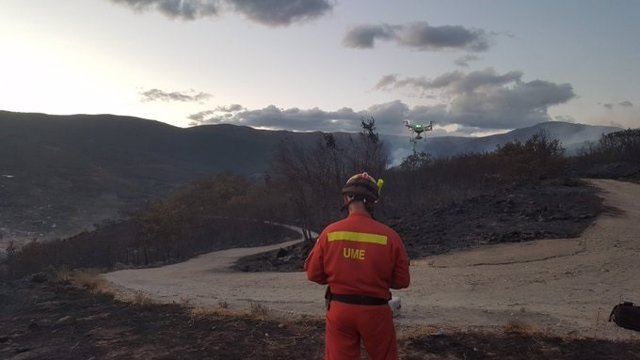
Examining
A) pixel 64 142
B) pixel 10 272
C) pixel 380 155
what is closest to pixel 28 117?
pixel 64 142

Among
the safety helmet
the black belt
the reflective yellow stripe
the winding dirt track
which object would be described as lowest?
the winding dirt track

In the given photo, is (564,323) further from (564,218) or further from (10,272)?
(10,272)

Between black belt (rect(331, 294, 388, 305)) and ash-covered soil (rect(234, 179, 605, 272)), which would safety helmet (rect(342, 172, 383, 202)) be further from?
ash-covered soil (rect(234, 179, 605, 272))

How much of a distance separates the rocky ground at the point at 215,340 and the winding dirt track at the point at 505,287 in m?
0.73

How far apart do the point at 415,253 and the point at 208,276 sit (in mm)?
7438

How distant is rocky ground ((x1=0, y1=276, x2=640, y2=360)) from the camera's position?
7.17 meters

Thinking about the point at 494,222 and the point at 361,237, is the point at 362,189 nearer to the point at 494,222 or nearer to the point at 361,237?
the point at 361,237

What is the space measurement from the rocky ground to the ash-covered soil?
30.6 ft

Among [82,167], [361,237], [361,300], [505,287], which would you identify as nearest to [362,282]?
[361,300]

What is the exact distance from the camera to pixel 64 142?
163 meters

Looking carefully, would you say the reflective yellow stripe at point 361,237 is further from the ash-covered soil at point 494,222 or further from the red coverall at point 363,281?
the ash-covered soil at point 494,222

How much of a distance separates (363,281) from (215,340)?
5.01 m

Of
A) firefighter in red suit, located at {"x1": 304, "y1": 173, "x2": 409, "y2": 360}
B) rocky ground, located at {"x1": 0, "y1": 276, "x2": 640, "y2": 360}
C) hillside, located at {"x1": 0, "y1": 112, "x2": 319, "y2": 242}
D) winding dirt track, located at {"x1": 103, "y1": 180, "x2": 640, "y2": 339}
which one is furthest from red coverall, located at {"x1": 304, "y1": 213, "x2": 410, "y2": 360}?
hillside, located at {"x1": 0, "y1": 112, "x2": 319, "y2": 242}

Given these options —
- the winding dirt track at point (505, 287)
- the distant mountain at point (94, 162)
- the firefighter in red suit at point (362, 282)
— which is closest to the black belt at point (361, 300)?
the firefighter in red suit at point (362, 282)
